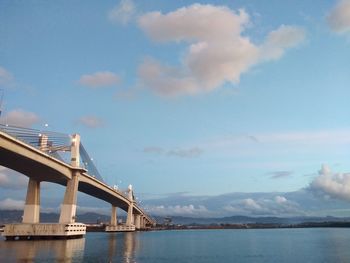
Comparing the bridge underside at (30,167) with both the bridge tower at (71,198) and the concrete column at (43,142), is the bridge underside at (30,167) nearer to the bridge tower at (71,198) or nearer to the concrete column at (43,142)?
the bridge tower at (71,198)

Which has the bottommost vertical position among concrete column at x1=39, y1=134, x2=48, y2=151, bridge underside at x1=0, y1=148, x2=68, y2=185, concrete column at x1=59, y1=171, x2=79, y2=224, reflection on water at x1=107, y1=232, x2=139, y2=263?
reflection on water at x1=107, y1=232, x2=139, y2=263

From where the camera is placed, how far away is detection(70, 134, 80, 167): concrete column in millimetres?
87062

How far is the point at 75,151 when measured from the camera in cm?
8906

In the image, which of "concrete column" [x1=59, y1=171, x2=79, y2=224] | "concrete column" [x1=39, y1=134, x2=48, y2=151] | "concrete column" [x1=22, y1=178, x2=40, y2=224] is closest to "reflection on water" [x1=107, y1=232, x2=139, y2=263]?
"concrete column" [x1=59, y1=171, x2=79, y2=224]

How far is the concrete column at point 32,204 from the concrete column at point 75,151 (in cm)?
928

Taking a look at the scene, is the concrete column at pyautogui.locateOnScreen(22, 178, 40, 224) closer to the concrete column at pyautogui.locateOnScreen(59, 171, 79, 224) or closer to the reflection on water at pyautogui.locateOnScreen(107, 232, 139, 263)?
the concrete column at pyautogui.locateOnScreen(59, 171, 79, 224)

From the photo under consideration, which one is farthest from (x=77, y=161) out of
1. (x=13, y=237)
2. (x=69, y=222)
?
(x=13, y=237)

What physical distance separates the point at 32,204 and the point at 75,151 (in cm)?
1392

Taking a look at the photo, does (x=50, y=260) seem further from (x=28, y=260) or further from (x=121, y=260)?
(x=121, y=260)

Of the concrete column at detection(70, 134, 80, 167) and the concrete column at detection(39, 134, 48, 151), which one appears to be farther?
the concrete column at detection(70, 134, 80, 167)

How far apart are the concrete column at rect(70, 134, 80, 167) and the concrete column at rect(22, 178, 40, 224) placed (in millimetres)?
9276

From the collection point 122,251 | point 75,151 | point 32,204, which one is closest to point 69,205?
point 32,204

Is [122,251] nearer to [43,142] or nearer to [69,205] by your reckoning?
[69,205]

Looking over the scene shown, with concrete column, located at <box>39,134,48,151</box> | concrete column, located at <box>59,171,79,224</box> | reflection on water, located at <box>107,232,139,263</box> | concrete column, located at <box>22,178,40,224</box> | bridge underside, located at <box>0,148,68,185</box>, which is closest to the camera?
reflection on water, located at <box>107,232,139,263</box>
